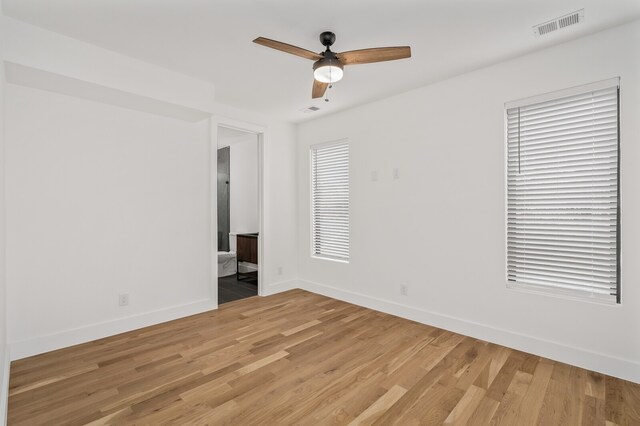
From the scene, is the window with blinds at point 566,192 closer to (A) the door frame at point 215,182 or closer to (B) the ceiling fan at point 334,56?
(B) the ceiling fan at point 334,56

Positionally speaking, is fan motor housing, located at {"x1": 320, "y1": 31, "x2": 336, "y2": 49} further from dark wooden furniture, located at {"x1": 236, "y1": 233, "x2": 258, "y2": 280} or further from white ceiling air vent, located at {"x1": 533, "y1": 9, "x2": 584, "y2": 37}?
dark wooden furniture, located at {"x1": 236, "y1": 233, "x2": 258, "y2": 280}

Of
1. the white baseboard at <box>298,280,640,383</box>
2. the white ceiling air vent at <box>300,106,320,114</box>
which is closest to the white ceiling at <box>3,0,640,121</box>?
the white ceiling air vent at <box>300,106,320,114</box>

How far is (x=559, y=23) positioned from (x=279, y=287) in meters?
4.46

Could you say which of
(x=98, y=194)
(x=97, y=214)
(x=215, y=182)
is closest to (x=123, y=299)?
(x=97, y=214)

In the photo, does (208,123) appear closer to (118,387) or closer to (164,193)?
(164,193)

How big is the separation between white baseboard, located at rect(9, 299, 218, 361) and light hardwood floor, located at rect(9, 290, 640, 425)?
9 centimetres

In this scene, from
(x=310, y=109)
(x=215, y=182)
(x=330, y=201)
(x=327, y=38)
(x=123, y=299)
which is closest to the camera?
(x=327, y=38)

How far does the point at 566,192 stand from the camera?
278 centimetres

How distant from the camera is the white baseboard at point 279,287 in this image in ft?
16.0

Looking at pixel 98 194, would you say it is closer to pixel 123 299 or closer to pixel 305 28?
pixel 123 299

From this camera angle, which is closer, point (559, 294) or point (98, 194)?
point (559, 294)

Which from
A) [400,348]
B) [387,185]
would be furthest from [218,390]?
[387,185]

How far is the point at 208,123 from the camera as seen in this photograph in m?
4.14

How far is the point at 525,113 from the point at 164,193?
3919 millimetres
